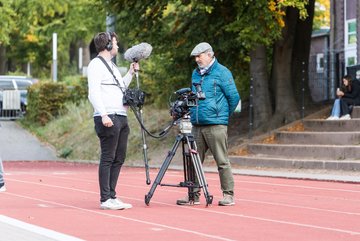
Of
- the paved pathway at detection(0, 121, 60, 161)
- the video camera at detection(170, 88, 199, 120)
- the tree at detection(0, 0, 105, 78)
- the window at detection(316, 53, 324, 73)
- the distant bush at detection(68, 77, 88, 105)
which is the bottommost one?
the paved pathway at detection(0, 121, 60, 161)

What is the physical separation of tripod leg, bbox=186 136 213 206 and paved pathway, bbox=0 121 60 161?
Result: 20885 millimetres

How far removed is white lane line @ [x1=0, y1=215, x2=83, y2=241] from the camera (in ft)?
31.7

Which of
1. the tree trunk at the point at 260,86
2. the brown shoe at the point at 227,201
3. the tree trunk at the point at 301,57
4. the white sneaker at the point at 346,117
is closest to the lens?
the brown shoe at the point at 227,201

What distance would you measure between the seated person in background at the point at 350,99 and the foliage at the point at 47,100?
53.9 feet

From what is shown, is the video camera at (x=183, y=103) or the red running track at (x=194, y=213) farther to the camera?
the video camera at (x=183, y=103)

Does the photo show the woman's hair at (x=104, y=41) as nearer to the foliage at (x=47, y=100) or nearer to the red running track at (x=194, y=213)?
the red running track at (x=194, y=213)

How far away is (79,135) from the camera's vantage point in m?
37.6

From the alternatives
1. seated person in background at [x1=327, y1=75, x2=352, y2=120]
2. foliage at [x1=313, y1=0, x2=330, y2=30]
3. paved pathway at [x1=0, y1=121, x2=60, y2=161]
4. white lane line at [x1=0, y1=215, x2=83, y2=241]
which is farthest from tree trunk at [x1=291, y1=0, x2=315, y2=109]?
white lane line at [x1=0, y1=215, x2=83, y2=241]

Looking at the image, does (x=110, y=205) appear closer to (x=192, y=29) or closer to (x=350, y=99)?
(x=350, y=99)

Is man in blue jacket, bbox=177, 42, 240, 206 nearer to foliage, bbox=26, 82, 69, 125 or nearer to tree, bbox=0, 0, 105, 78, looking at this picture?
tree, bbox=0, 0, 105, 78

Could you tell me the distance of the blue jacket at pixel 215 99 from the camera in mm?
13406

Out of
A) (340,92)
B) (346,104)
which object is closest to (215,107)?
(340,92)

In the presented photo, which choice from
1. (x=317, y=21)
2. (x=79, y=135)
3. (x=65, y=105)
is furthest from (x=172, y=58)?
(x=317, y=21)

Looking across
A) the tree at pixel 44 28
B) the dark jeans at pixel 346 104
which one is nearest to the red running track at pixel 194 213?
the dark jeans at pixel 346 104
